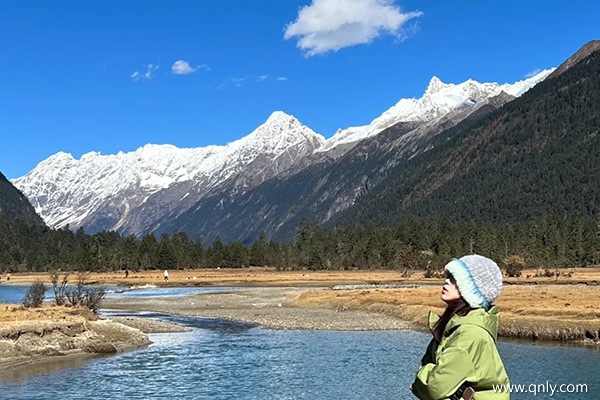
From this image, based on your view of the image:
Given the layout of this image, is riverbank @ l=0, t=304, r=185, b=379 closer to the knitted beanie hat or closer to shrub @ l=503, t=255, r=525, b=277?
the knitted beanie hat

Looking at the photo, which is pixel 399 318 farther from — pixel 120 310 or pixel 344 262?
pixel 344 262

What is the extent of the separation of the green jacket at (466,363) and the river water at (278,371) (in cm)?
2423

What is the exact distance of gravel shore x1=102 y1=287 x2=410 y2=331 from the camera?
190 feet

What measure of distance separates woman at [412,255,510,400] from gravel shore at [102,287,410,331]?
4905 centimetres

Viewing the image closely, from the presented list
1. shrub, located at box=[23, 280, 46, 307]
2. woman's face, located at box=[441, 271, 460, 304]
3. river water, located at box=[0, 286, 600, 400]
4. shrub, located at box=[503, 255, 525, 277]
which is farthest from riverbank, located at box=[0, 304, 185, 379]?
shrub, located at box=[503, 255, 525, 277]

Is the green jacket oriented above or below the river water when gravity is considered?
above

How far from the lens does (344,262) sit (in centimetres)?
19150

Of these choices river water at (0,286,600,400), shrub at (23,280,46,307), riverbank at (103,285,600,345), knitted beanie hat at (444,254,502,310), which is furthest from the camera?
shrub at (23,280,46,307)

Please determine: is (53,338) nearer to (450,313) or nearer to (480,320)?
(450,313)

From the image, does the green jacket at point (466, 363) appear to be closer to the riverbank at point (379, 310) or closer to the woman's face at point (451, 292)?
the woman's face at point (451, 292)

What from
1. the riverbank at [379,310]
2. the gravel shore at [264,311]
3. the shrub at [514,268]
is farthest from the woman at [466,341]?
the shrub at [514,268]

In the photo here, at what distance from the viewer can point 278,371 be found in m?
36.4

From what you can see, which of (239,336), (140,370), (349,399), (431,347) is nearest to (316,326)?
(239,336)

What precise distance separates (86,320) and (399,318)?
28.1 meters
